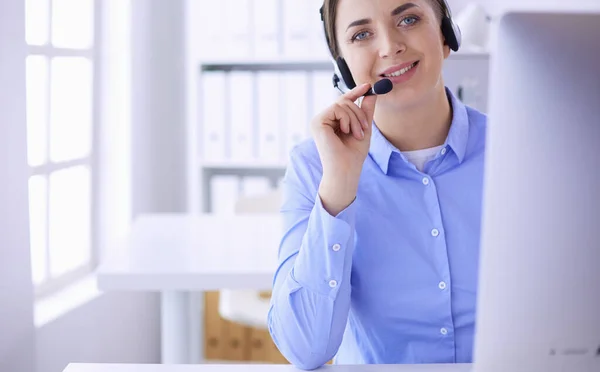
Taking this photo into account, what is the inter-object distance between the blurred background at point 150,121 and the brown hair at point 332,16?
48.0 inches

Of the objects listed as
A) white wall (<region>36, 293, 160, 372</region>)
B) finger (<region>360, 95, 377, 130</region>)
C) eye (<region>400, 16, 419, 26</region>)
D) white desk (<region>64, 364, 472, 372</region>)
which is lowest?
Answer: white wall (<region>36, 293, 160, 372</region>)

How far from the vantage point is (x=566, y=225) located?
0.70m

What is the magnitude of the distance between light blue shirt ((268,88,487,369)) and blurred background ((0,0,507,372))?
1214 millimetres

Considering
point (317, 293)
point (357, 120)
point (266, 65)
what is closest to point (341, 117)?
point (357, 120)

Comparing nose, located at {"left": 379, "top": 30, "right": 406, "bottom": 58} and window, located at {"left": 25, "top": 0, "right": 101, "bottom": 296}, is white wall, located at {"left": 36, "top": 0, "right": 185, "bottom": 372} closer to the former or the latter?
window, located at {"left": 25, "top": 0, "right": 101, "bottom": 296}

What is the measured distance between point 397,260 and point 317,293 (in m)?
0.17

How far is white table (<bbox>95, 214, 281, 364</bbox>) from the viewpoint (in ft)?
5.62

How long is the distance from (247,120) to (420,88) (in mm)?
1855

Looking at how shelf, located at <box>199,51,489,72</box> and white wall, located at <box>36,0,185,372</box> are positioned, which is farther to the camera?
shelf, located at <box>199,51,489,72</box>

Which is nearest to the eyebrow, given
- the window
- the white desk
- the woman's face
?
the woman's face

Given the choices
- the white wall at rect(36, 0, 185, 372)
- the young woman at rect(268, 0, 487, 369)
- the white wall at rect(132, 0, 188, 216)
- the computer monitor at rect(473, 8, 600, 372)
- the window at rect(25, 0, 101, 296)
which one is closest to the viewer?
the computer monitor at rect(473, 8, 600, 372)

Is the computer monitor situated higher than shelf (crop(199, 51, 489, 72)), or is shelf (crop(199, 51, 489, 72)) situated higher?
shelf (crop(199, 51, 489, 72))

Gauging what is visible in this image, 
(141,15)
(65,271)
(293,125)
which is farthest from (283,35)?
(65,271)

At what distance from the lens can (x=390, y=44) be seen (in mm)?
1244
